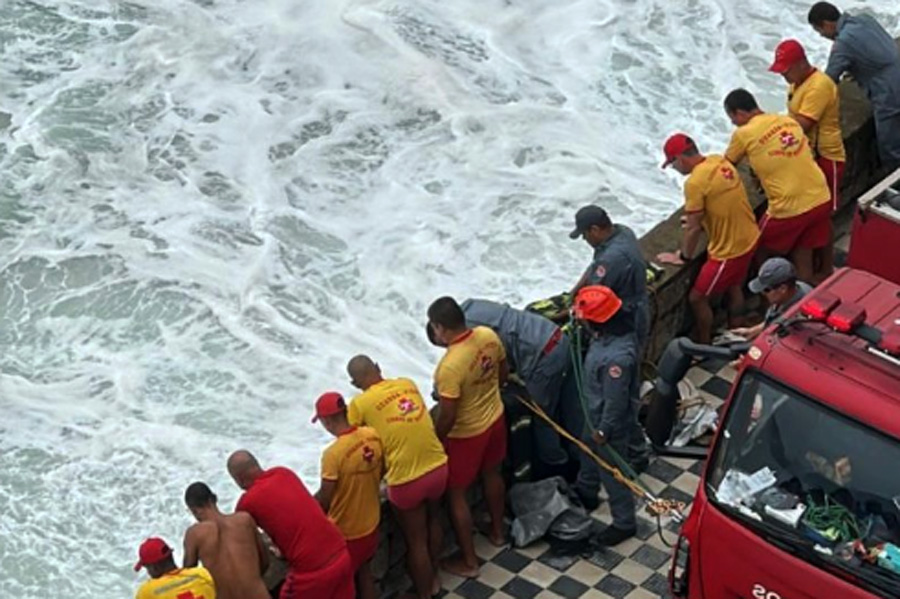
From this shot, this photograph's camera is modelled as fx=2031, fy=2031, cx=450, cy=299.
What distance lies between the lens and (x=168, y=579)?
10.1m

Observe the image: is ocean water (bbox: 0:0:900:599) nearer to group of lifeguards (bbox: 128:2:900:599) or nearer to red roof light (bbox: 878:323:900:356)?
group of lifeguards (bbox: 128:2:900:599)

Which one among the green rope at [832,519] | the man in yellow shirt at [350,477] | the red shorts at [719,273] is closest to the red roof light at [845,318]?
the green rope at [832,519]

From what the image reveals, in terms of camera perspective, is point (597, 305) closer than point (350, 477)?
No

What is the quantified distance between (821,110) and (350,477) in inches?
202

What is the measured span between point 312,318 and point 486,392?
509 cm

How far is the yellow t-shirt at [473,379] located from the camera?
11570 mm

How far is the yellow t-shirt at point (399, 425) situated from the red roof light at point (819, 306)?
2325mm

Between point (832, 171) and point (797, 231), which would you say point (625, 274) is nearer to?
point (797, 231)

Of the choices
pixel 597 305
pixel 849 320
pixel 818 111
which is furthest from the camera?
pixel 818 111

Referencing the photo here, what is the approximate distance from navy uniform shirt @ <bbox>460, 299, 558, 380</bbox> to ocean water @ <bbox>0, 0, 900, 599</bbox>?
2.73 metres

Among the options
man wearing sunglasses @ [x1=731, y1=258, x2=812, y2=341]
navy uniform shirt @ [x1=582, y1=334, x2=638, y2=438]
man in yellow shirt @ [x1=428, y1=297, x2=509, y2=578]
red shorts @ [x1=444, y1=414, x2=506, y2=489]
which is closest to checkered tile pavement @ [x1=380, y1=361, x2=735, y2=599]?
man in yellow shirt @ [x1=428, y1=297, x2=509, y2=578]

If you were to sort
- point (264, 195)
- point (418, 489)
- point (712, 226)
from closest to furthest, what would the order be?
1. point (418, 489)
2. point (712, 226)
3. point (264, 195)

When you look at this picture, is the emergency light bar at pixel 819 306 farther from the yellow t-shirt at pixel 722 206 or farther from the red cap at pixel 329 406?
the yellow t-shirt at pixel 722 206

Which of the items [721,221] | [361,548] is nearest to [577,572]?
[361,548]
